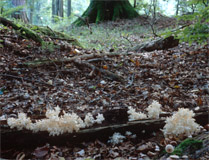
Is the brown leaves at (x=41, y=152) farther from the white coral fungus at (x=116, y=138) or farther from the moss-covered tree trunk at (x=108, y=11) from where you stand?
the moss-covered tree trunk at (x=108, y=11)

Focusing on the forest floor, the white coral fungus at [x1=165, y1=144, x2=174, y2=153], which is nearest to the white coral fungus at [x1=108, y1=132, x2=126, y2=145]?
the forest floor

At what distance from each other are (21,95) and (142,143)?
10.2 feet

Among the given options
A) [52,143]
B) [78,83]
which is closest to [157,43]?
[78,83]

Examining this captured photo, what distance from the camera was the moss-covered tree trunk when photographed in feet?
56.2

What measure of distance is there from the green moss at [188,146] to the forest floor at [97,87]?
0.44 ft

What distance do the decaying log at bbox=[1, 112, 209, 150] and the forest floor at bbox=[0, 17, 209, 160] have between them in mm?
39

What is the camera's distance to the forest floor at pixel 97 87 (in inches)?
97.2

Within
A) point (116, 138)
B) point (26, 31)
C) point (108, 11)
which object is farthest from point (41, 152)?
point (108, 11)

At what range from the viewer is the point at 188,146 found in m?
2.11

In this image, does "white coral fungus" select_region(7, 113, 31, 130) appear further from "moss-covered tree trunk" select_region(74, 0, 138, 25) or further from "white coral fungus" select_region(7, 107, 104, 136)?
"moss-covered tree trunk" select_region(74, 0, 138, 25)

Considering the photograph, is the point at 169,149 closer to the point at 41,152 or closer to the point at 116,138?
the point at 116,138

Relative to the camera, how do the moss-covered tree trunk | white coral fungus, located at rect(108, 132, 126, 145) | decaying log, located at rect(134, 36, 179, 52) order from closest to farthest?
white coral fungus, located at rect(108, 132, 126, 145) → decaying log, located at rect(134, 36, 179, 52) → the moss-covered tree trunk

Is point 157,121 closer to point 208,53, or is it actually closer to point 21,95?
point 21,95

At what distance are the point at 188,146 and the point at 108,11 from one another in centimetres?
1702
